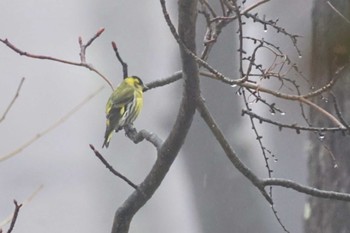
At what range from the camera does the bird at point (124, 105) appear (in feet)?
3.19

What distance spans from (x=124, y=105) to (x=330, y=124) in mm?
329

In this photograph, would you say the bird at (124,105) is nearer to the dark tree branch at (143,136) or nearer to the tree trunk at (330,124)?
the dark tree branch at (143,136)

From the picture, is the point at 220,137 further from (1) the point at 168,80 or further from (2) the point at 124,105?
(2) the point at 124,105

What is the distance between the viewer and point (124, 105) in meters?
0.99

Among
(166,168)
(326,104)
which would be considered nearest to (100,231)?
(326,104)

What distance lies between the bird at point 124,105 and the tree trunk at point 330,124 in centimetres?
29

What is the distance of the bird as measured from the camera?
0.97 m

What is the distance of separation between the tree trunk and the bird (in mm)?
293

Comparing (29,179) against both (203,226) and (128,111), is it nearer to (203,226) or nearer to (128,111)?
(203,226)

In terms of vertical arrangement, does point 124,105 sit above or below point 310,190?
above

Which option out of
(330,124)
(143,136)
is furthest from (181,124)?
(330,124)

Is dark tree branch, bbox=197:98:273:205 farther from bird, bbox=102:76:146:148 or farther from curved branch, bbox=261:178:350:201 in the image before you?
bird, bbox=102:76:146:148

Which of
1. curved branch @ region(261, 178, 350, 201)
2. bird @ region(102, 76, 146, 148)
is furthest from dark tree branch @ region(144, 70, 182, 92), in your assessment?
curved branch @ region(261, 178, 350, 201)

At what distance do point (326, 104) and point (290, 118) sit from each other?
0.15 m
